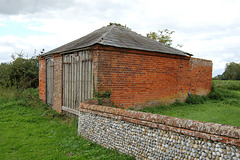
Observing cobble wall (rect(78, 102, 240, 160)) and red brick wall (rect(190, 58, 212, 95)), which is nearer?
cobble wall (rect(78, 102, 240, 160))

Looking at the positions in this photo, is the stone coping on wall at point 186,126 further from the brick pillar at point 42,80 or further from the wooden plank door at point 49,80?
the brick pillar at point 42,80

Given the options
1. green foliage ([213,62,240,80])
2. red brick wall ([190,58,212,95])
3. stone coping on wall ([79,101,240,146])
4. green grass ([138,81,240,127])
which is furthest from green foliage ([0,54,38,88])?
green foliage ([213,62,240,80])

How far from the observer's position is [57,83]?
11977 millimetres

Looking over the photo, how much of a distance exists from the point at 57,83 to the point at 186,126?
9.36m

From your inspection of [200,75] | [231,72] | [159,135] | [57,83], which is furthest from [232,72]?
[159,135]

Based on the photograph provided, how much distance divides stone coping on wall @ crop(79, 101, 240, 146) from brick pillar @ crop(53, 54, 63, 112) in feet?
20.5

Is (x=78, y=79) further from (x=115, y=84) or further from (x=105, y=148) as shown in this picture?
(x=105, y=148)

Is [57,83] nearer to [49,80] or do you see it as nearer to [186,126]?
[49,80]

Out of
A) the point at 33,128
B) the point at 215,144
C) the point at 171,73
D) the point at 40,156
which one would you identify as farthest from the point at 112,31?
the point at 215,144

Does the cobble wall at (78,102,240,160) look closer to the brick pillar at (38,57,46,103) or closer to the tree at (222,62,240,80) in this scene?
the brick pillar at (38,57,46,103)

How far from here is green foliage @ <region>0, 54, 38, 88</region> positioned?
19175 mm

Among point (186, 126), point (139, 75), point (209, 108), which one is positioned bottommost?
point (209, 108)

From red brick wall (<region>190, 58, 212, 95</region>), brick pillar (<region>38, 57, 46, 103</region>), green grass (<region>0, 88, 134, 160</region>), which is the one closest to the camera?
green grass (<region>0, 88, 134, 160</region>)

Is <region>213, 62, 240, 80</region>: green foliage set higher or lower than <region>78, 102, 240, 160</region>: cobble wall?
higher
